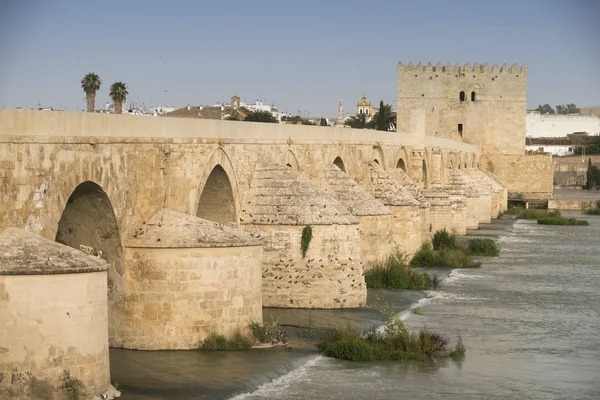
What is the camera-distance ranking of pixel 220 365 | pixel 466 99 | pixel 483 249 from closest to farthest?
pixel 220 365
pixel 483 249
pixel 466 99

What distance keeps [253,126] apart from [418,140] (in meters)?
18.6

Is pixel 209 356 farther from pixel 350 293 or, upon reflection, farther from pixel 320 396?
pixel 350 293

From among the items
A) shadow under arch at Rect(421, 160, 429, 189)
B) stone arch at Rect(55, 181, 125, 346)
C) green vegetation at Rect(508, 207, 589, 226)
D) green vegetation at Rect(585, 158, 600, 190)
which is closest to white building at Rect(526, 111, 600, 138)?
green vegetation at Rect(585, 158, 600, 190)

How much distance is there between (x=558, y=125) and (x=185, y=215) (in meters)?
117

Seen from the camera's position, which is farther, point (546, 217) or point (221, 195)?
point (546, 217)

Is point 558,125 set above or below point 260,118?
above

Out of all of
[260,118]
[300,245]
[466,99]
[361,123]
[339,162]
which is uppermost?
[466,99]

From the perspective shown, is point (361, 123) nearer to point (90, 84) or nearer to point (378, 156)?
point (378, 156)

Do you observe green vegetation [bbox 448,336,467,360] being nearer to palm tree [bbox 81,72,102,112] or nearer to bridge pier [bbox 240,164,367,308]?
bridge pier [bbox 240,164,367,308]

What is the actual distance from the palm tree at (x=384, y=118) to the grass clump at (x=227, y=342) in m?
50.4

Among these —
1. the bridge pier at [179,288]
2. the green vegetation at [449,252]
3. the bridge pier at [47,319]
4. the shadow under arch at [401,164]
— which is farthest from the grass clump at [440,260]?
the bridge pier at [47,319]

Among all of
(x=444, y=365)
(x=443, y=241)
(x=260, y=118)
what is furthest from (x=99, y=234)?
(x=260, y=118)

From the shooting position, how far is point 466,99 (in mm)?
56562

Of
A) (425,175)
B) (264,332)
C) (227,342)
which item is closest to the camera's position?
(227,342)
